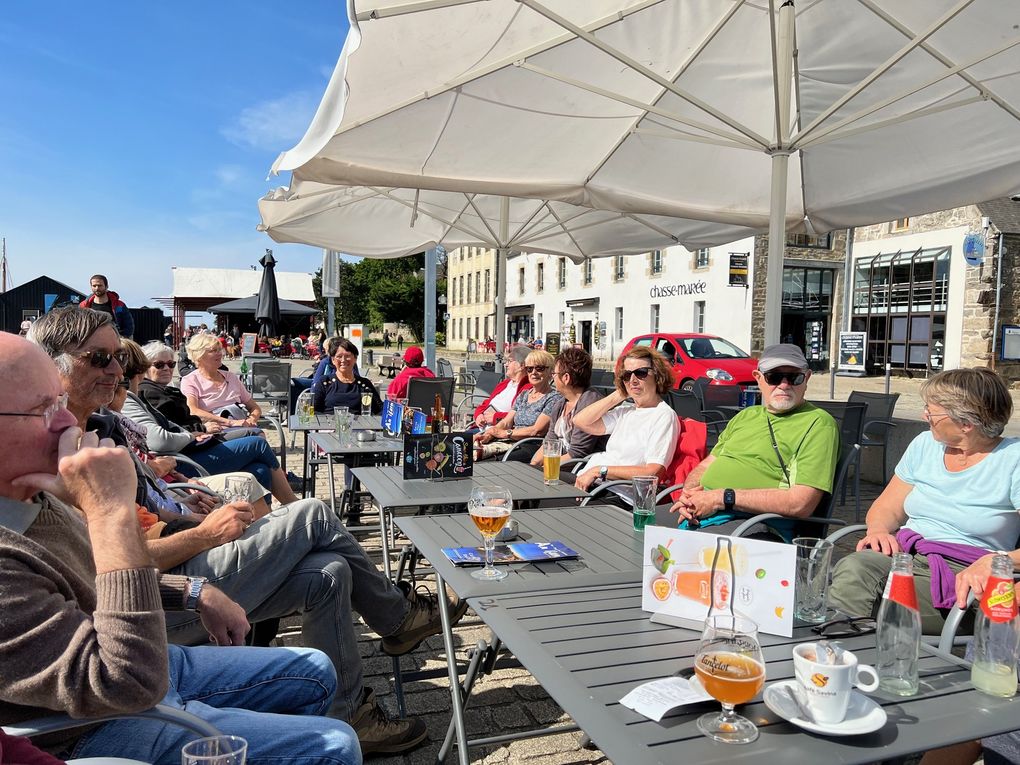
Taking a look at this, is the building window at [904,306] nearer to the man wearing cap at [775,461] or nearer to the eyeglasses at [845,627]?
the man wearing cap at [775,461]

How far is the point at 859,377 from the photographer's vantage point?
79.7ft

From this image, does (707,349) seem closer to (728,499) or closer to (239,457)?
(239,457)

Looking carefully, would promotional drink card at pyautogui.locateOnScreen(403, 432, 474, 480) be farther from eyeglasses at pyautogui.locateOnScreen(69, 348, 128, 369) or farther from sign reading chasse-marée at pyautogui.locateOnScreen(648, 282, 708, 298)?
sign reading chasse-marée at pyautogui.locateOnScreen(648, 282, 708, 298)

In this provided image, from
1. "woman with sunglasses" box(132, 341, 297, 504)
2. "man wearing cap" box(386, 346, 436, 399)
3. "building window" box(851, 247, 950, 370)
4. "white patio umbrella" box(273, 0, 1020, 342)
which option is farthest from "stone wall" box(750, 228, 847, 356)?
"woman with sunglasses" box(132, 341, 297, 504)

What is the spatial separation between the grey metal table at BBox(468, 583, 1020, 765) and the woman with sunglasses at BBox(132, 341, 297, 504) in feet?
9.78

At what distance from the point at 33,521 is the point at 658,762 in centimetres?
116

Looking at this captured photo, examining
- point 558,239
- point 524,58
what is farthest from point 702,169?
point 558,239

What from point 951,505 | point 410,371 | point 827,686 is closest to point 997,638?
point 827,686

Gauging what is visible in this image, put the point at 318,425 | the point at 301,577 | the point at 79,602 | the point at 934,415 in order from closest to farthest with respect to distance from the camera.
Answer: the point at 79,602, the point at 301,577, the point at 934,415, the point at 318,425

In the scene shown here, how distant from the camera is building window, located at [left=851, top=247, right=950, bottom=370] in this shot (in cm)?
2209

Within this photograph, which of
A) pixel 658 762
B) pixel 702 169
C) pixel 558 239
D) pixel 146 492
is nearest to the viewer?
pixel 658 762

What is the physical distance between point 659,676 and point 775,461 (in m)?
1.90

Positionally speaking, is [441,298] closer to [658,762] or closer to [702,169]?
[702,169]

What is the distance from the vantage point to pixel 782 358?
3082 millimetres
